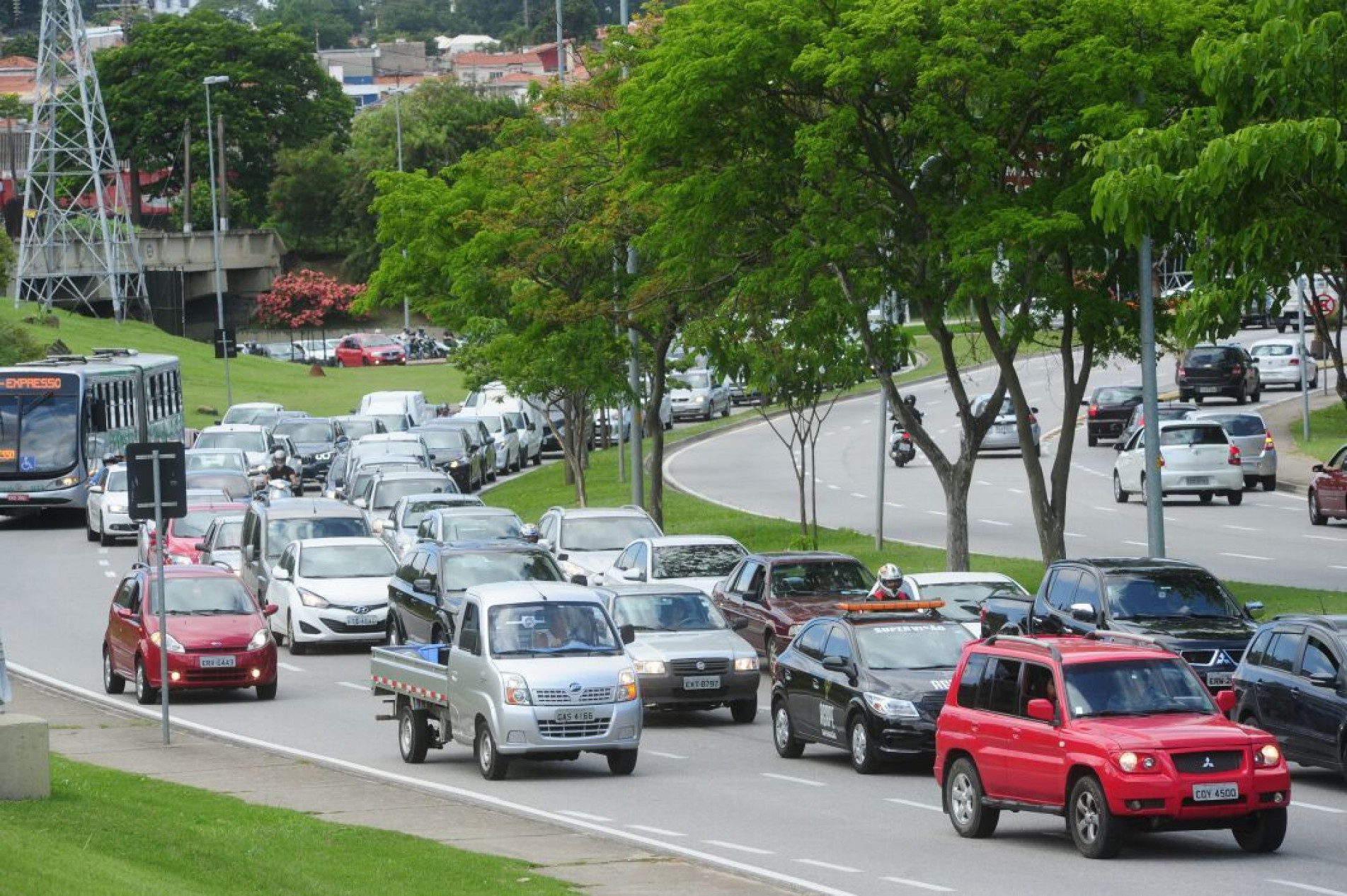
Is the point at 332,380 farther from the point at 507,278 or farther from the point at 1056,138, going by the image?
the point at 1056,138

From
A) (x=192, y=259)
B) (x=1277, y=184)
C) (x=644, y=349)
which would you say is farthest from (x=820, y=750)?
(x=192, y=259)

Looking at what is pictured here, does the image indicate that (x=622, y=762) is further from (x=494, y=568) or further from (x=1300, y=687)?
(x=494, y=568)

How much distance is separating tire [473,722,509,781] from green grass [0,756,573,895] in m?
2.84

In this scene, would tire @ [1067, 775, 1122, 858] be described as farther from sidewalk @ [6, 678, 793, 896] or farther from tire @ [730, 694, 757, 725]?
tire @ [730, 694, 757, 725]

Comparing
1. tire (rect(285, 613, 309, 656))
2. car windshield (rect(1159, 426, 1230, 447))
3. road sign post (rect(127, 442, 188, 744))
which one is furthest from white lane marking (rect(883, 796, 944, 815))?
car windshield (rect(1159, 426, 1230, 447))

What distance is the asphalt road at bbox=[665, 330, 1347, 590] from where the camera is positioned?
35812mm

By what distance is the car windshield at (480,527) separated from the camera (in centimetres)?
3322

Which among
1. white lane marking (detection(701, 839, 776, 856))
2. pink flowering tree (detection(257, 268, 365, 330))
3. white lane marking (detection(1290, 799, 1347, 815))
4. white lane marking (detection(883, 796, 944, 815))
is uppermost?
pink flowering tree (detection(257, 268, 365, 330))

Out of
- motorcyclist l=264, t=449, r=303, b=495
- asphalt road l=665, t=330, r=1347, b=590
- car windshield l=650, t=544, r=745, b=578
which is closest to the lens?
car windshield l=650, t=544, r=745, b=578

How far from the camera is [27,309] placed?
84375 mm

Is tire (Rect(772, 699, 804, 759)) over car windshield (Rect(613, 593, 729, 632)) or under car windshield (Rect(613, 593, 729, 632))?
under

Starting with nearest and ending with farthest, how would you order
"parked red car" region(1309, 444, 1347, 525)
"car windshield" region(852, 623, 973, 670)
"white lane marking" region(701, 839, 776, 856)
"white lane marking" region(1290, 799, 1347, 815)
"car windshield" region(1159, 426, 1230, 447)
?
"white lane marking" region(701, 839, 776, 856), "white lane marking" region(1290, 799, 1347, 815), "car windshield" region(852, 623, 973, 670), "parked red car" region(1309, 444, 1347, 525), "car windshield" region(1159, 426, 1230, 447)

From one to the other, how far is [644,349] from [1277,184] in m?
26.4

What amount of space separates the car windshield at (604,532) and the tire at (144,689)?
27.6ft
